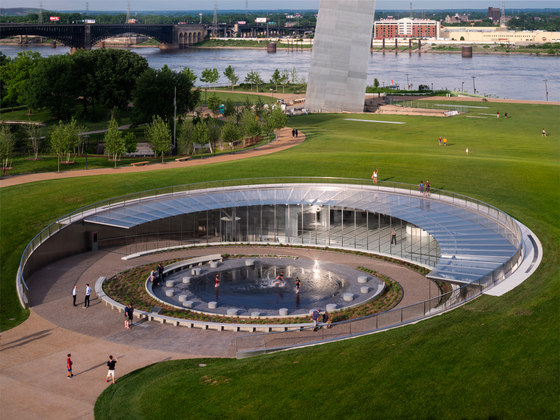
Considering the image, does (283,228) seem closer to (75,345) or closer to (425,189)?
(425,189)

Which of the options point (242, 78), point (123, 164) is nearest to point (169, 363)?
point (123, 164)

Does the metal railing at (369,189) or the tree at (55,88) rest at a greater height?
the tree at (55,88)

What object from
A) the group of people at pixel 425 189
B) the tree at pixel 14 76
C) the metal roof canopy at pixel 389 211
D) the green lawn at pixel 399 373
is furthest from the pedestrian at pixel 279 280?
the tree at pixel 14 76

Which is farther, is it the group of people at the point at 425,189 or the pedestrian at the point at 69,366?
the group of people at the point at 425,189

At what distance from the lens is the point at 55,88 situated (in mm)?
103750

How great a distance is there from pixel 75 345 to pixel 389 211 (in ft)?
75.8

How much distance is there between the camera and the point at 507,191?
54.9 metres

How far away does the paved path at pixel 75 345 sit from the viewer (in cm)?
2719

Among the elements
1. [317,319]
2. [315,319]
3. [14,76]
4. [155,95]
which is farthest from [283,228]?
[14,76]

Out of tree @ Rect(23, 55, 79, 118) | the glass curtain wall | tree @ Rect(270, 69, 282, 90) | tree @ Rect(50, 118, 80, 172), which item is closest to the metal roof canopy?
the glass curtain wall

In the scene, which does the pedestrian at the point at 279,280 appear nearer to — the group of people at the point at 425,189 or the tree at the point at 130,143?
the group of people at the point at 425,189

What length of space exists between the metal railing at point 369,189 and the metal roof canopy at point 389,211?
1.47 feet

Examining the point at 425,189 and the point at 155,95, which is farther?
the point at 155,95

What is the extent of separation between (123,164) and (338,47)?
1846 inches
